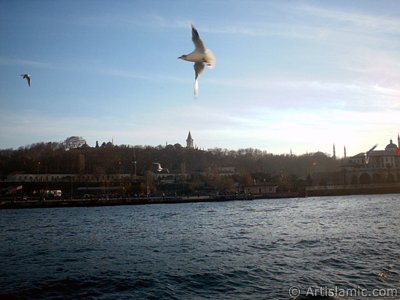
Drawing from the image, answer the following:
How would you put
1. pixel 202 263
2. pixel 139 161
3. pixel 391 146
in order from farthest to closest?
pixel 139 161, pixel 391 146, pixel 202 263

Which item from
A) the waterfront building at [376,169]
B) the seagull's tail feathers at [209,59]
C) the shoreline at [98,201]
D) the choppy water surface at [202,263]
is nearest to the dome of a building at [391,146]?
the waterfront building at [376,169]

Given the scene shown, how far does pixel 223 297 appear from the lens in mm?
11039

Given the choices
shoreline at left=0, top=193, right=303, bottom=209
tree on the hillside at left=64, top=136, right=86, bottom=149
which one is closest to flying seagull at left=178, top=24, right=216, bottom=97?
shoreline at left=0, top=193, right=303, bottom=209

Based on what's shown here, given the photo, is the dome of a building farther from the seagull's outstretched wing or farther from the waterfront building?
the seagull's outstretched wing

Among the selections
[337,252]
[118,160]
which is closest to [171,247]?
[337,252]

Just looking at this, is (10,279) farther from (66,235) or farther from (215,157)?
(215,157)

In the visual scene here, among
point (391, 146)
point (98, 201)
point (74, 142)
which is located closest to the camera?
point (98, 201)

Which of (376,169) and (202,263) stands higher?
(376,169)

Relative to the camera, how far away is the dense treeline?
111 meters

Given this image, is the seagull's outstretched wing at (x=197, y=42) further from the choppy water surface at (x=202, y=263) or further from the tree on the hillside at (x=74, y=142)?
the tree on the hillside at (x=74, y=142)

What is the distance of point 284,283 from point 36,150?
126009mm

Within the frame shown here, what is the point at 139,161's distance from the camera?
121 meters

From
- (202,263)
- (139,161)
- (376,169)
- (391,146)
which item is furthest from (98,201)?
(391,146)

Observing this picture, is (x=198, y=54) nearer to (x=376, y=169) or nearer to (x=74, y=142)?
(x=376, y=169)
